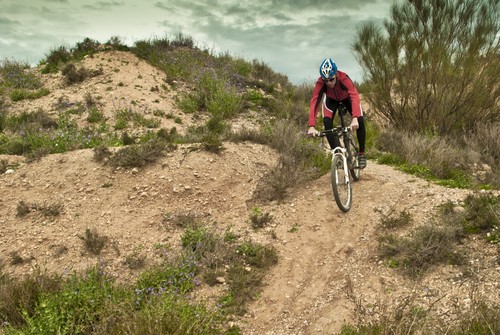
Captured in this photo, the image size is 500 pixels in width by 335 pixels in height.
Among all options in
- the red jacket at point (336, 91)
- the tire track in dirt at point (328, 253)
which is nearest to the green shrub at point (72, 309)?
the tire track in dirt at point (328, 253)

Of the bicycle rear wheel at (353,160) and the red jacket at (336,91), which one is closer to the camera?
the red jacket at (336,91)

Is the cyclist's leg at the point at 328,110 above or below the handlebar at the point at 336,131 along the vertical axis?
above

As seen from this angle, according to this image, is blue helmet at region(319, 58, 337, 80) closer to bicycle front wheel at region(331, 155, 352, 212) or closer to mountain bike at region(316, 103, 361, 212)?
mountain bike at region(316, 103, 361, 212)

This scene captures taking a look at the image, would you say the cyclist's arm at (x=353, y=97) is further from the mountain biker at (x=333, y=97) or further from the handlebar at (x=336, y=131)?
the handlebar at (x=336, y=131)

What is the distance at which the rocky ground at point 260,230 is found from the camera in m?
4.04

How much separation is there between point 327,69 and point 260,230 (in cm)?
268

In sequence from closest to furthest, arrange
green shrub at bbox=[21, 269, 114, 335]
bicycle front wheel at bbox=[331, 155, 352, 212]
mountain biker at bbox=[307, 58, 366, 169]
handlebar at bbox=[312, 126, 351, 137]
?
1. green shrub at bbox=[21, 269, 114, 335]
2. bicycle front wheel at bbox=[331, 155, 352, 212]
3. handlebar at bbox=[312, 126, 351, 137]
4. mountain biker at bbox=[307, 58, 366, 169]

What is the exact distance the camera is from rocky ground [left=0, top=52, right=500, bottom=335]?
4.04 meters

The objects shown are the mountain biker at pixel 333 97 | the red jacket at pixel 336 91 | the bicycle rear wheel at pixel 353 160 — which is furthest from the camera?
the bicycle rear wheel at pixel 353 160

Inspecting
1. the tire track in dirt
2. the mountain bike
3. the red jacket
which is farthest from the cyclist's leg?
the tire track in dirt

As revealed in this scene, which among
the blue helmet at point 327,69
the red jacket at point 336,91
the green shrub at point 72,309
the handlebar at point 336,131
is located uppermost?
the blue helmet at point 327,69

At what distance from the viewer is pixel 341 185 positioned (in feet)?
19.7

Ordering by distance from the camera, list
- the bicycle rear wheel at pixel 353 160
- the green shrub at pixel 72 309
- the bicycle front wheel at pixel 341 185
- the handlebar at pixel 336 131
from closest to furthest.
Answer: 1. the green shrub at pixel 72 309
2. the bicycle front wheel at pixel 341 185
3. the handlebar at pixel 336 131
4. the bicycle rear wheel at pixel 353 160

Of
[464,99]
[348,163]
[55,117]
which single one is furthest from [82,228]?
[464,99]
